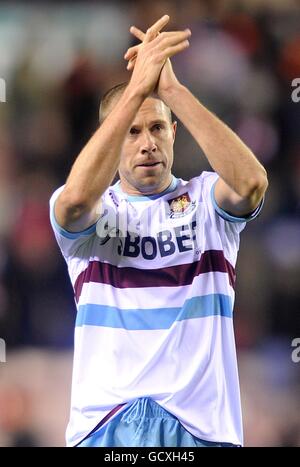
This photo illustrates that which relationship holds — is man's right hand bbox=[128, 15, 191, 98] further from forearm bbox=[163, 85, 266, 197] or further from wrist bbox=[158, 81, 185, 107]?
forearm bbox=[163, 85, 266, 197]

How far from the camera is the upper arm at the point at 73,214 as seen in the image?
2.37m

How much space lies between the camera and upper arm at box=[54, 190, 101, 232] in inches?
93.4

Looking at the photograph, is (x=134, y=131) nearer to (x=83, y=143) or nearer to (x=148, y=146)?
(x=148, y=146)

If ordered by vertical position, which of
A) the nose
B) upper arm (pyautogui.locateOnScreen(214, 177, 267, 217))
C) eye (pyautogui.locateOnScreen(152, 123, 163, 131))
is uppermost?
eye (pyautogui.locateOnScreen(152, 123, 163, 131))

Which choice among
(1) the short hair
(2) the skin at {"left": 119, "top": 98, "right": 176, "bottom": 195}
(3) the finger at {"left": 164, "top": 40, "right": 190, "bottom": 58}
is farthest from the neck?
(3) the finger at {"left": 164, "top": 40, "right": 190, "bottom": 58}

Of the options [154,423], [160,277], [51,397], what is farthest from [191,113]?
[51,397]

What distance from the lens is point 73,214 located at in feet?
7.84

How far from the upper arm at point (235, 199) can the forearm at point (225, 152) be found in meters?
0.02

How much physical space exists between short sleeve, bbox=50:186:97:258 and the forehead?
33 centimetres

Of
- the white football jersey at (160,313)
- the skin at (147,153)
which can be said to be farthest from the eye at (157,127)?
the white football jersey at (160,313)

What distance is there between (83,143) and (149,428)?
5.04 feet

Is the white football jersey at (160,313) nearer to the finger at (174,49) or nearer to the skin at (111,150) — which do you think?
the skin at (111,150)

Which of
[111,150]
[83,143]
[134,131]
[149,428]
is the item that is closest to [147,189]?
[134,131]

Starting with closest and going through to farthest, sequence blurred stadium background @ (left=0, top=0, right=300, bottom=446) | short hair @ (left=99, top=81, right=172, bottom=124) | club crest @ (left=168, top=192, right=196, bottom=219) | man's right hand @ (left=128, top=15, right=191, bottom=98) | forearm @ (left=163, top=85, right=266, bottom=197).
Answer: forearm @ (left=163, top=85, right=266, bottom=197), man's right hand @ (left=128, top=15, right=191, bottom=98), club crest @ (left=168, top=192, right=196, bottom=219), short hair @ (left=99, top=81, right=172, bottom=124), blurred stadium background @ (left=0, top=0, right=300, bottom=446)
